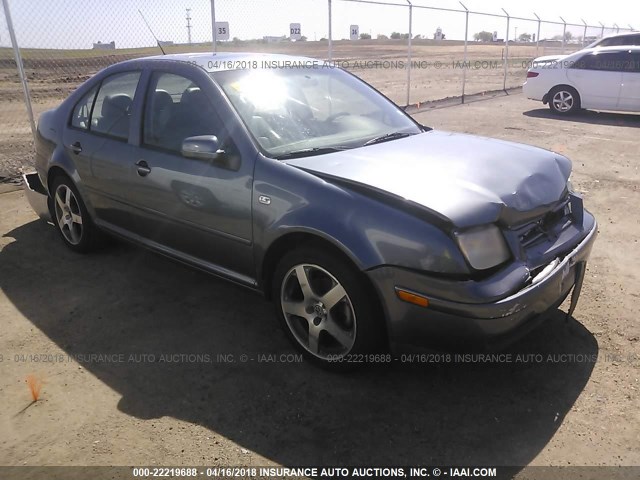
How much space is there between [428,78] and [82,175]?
2191 cm

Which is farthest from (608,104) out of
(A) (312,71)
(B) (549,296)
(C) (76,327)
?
(C) (76,327)

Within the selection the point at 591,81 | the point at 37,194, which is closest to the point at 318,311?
the point at 37,194

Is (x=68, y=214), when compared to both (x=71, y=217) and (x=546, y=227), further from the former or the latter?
(x=546, y=227)

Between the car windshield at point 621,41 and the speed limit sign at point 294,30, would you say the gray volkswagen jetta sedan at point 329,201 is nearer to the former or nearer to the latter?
the speed limit sign at point 294,30

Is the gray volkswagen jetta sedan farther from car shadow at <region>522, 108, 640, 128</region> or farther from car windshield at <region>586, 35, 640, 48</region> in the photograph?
car windshield at <region>586, 35, 640, 48</region>

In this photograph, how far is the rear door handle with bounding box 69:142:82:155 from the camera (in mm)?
4434

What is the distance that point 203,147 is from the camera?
10.6 ft

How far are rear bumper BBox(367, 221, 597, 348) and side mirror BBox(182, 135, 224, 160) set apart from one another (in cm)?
122

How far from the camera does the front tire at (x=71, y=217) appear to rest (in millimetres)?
4664

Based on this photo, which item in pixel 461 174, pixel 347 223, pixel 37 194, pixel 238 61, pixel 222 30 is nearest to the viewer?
pixel 347 223

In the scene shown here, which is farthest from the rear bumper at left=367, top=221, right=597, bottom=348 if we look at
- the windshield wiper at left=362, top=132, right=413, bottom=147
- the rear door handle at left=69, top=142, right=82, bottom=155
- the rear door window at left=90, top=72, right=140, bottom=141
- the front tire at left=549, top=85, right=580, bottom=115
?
the front tire at left=549, top=85, right=580, bottom=115

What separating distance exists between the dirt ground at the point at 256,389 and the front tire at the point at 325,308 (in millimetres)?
156

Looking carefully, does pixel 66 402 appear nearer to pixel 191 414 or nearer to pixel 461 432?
pixel 191 414

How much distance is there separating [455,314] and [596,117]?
39.1 ft
